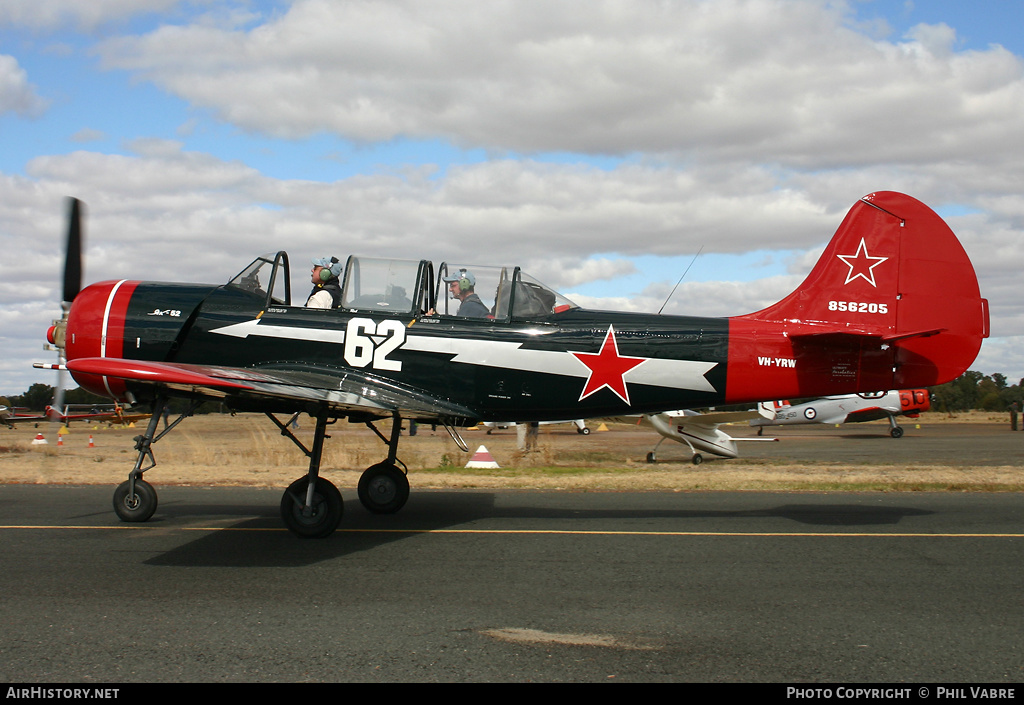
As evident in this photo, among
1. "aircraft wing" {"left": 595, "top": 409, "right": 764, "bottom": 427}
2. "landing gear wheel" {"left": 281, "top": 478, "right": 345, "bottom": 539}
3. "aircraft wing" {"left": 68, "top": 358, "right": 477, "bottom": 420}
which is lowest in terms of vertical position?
"landing gear wheel" {"left": 281, "top": 478, "right": 345, "bottom": 539}

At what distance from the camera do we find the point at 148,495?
8703 mm

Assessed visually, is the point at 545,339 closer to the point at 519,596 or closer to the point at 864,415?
the point at 519,596

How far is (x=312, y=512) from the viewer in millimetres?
7805

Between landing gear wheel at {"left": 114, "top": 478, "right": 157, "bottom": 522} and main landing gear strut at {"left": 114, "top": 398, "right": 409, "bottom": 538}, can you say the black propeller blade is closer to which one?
main landing gear strut at {"left": 114, "top": 398, "right": 409, "bottom": 538}

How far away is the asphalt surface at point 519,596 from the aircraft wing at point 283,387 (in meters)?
1.37

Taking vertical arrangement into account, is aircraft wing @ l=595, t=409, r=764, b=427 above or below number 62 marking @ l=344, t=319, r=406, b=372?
below

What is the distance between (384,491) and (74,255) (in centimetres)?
492

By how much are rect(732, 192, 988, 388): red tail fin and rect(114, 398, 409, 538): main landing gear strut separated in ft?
15.6

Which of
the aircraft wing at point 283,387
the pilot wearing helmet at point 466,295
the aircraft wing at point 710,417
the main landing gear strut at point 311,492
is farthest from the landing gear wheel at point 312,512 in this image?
the aircraft wing at point 710,417

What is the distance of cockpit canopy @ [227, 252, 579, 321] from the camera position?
891cm

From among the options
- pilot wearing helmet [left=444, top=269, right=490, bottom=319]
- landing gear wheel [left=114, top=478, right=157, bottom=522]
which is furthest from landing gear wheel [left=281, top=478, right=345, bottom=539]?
pilot wearing helmet [left=444, top=269, right=490, bottom=319]

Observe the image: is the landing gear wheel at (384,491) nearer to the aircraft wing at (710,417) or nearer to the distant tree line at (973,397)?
the aircraft wing at (710,417)

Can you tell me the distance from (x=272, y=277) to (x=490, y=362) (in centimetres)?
291

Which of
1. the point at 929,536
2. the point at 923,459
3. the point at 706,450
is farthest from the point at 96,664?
the point at 923,459
